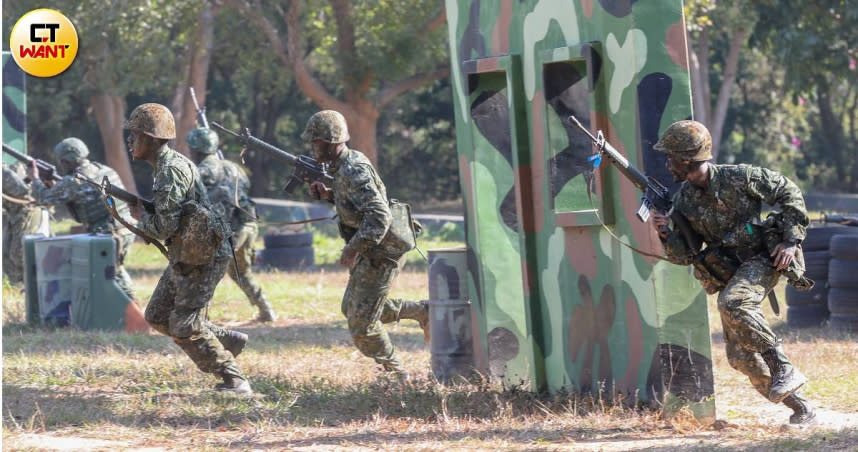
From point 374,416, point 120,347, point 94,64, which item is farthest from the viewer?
point 94,64

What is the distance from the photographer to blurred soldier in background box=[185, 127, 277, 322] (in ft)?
40.2

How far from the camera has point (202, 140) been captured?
1226 centimetres

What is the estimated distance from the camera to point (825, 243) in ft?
39.4

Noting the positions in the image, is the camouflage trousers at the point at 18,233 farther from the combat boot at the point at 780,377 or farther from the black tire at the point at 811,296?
the combat boot at the point at 780,377

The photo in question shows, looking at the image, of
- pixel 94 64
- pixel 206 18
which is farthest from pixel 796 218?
pixel 94 64

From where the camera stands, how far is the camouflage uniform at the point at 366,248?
8.22 metres

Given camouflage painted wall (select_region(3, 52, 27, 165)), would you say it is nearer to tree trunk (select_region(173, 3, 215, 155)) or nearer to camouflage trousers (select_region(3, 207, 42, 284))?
camouflage trousers (select_region(3, 207, 42, 284))

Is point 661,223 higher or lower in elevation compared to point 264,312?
higher

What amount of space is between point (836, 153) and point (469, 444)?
31.2 metres

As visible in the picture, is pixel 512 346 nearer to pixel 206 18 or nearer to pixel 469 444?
pixel 469 444

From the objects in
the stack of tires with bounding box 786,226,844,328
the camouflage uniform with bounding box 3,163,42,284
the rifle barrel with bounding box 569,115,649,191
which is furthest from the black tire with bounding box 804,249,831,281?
the camouflage uniform with bounding box 3,163,42,284

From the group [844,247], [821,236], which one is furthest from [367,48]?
[844,247]

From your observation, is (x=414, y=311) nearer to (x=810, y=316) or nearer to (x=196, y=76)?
(x=810, y=316)

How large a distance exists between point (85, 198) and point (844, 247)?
729cm
